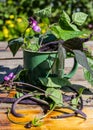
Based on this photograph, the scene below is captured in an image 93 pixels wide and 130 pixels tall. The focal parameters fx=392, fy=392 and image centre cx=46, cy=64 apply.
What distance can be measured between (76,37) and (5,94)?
1.12 feet

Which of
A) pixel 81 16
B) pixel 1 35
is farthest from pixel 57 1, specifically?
pixel 81 16

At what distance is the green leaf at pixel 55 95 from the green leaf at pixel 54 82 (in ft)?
0.08

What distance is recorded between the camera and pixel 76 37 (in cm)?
134

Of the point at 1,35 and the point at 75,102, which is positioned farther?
the point at 1,35

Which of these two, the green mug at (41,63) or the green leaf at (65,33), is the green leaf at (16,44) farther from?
the green leaf at (65,33)

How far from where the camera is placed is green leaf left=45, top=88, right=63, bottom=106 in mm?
1303

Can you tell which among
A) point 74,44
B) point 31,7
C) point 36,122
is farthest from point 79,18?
point 31,7

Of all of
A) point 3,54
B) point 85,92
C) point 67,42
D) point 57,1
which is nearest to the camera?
point 67,42

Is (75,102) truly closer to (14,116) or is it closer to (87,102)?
(87,102)

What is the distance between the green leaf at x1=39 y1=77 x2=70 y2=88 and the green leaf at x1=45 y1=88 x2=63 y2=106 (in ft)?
0.08

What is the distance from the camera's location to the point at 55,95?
132 cm

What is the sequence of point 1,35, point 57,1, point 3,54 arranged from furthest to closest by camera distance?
point 57,1 < point 1,35 < point 3,54

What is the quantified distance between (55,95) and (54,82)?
2.5 inches

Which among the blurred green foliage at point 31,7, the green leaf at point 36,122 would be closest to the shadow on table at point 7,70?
the green leaf at point 36,122
